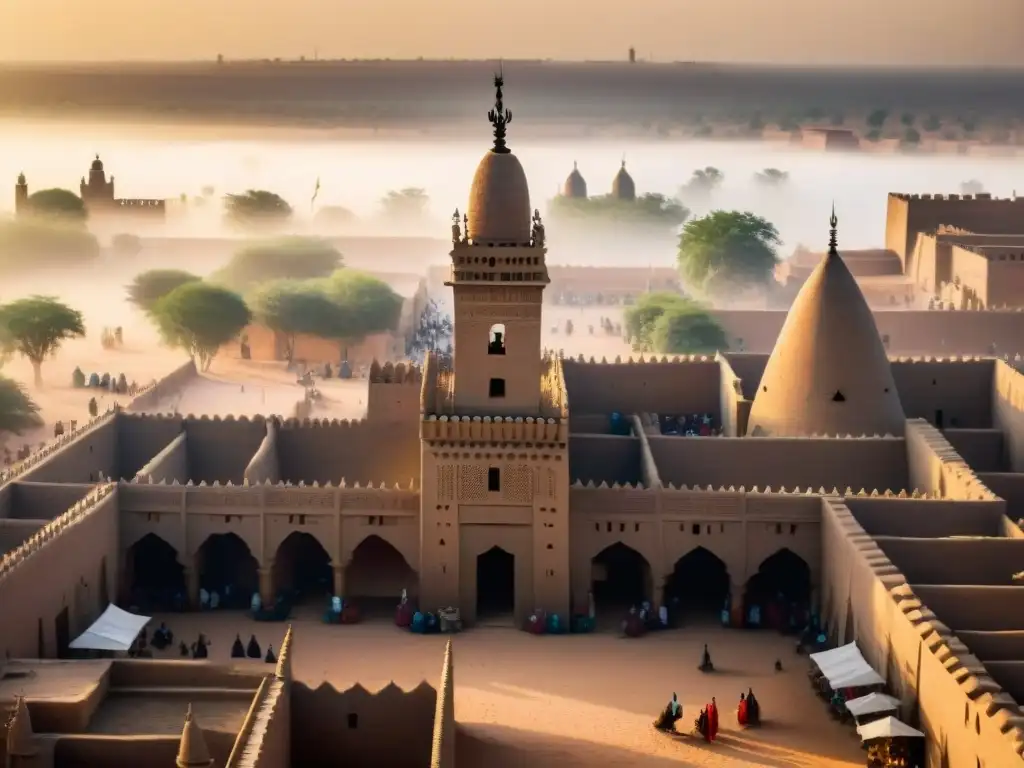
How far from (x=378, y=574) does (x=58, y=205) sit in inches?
2168

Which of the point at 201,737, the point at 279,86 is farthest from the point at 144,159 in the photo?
the point at 201,737

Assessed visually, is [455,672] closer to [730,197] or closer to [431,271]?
[431,271]

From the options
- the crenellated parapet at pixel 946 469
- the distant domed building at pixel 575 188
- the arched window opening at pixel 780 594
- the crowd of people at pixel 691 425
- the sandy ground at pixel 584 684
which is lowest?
the sandy ground at pixel 584 684

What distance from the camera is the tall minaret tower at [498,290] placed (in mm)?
30688

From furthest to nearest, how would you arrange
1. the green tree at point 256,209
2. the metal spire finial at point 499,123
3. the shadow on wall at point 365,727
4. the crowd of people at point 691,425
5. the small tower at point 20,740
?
the green tree at point 256,209, the crowd of people at point 691,425, the metal spire finial at point 499,123, the shadow on wall at point 365,727, the small tower at point 20,740

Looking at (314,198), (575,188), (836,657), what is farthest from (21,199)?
(836,657)

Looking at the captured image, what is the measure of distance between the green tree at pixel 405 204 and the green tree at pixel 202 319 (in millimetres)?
50086

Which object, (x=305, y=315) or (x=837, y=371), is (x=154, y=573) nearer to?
(x=837, y=371)

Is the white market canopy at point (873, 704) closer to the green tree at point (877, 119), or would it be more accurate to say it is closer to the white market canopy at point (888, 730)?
the white market canopy at point (888, 730)

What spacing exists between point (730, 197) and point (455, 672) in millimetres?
96542

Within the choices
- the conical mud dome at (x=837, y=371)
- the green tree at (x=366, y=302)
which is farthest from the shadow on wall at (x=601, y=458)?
the green tree at (x=366, y=302)

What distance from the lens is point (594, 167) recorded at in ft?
427

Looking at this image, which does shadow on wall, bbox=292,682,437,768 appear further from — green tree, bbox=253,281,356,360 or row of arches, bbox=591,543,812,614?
green tree, bbox=253,281,356,360

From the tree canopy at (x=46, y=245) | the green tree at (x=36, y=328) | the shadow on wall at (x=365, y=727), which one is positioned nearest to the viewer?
the shadow on wall at (x=365, y=727)
